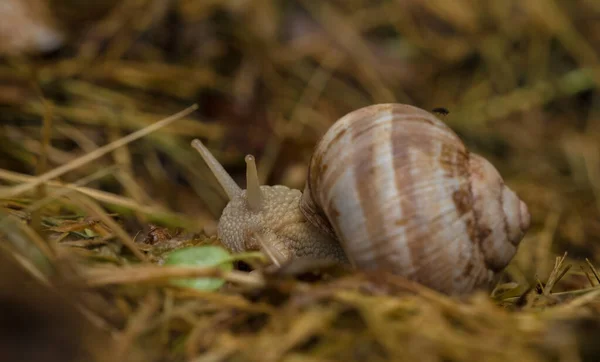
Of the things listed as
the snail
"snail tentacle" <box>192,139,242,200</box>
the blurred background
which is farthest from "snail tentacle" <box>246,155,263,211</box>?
the blurred background

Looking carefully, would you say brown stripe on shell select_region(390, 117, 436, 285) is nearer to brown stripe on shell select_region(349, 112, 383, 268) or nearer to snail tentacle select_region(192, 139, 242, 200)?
brown stripe on shell select_region(349, 112, 383, 268)

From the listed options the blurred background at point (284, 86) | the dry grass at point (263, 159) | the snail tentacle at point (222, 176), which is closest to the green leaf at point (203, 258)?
the dry grass at point (263, 159)

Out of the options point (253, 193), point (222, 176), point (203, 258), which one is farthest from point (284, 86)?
point (203, 258)

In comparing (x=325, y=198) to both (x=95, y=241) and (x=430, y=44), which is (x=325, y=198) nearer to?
(x=95, y=241)

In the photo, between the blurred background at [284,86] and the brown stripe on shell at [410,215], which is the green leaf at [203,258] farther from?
the blurred background at [284,86]

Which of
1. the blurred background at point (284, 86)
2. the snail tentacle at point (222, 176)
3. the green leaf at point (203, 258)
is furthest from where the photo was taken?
the blurred background at point (284, 86)
